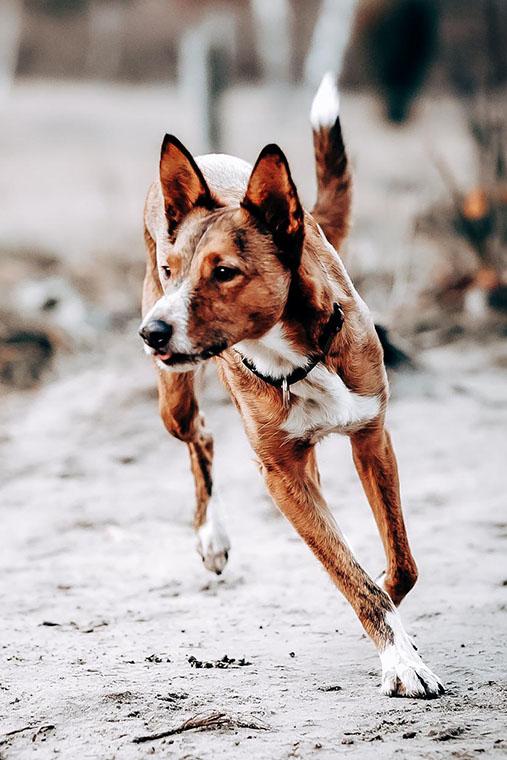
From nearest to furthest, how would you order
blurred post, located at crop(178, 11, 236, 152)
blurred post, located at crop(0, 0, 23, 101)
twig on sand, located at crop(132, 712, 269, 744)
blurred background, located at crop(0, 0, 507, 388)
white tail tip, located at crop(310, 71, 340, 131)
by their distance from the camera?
twig on sand, located at crop(132, 712, 269, 744) → white tail tip, located at crop(310, 71, 340, 131) → blurred background, located at crop(0, 0, 507, 388) → blurred post, located at crop(178, 11, 236, 152) → blurred post, located at crop(0, 0, 23, 101)

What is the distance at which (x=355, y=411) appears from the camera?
3.90 m

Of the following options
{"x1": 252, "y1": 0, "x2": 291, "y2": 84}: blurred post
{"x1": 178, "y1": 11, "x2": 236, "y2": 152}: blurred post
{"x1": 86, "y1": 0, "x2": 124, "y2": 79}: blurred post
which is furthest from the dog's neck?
{"x1": 86, "y1": 0, "x2": 124, "y2": 79}: blurred post

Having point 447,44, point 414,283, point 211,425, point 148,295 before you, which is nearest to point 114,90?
point 447,44

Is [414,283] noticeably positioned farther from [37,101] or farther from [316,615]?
[37,101]

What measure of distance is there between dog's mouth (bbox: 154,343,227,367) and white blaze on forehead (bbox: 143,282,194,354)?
21 millimetres

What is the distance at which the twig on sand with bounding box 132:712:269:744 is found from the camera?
3.13 m

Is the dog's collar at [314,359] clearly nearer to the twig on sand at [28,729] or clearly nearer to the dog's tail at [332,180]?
the dog's tail at [332,180]

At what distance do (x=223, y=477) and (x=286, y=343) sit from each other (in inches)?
114

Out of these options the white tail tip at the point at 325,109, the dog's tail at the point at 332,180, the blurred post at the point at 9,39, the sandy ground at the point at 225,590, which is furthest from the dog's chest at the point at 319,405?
the blurred post at the point at 9,39

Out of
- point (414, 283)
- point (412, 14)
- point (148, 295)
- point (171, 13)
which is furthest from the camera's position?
point (171, 13)

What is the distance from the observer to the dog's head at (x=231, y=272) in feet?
11.1

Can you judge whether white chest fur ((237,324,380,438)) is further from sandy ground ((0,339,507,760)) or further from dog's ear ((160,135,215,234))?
sandy ground ((0,339,507,760))

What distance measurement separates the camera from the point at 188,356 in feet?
11.2

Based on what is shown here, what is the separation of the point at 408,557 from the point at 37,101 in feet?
52.8
